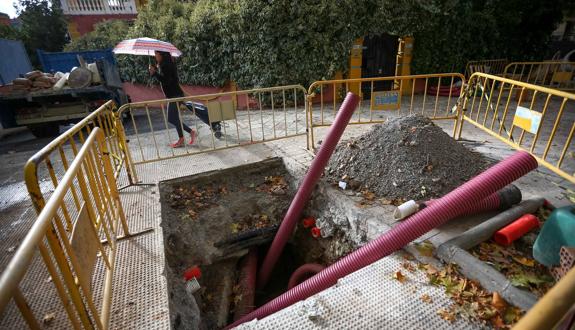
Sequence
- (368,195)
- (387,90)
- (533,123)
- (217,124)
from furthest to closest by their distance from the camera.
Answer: (387,90), (217,124), (368,195), (533,123)

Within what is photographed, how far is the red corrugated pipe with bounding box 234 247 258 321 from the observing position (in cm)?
382

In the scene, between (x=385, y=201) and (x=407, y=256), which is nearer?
(x=407, y=256)

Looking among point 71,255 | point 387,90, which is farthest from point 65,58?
point 71,255

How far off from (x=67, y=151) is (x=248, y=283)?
17.7ft

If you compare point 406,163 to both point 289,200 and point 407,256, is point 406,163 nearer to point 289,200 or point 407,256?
point 407,256

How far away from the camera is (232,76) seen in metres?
10.7

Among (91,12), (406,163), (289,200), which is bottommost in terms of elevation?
(289,200)

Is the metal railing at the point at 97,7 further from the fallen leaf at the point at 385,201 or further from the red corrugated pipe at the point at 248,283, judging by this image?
the fallen leaf at the point at 385,201

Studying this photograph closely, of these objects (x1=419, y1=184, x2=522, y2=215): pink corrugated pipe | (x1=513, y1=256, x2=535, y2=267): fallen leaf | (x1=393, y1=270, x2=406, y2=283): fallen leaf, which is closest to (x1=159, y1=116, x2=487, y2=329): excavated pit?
(x1=419, y1=184, x2=522, y2=215): pink corrugated pipe

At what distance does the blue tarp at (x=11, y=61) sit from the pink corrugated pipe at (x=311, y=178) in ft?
41.2

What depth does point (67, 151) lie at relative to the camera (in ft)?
21.5

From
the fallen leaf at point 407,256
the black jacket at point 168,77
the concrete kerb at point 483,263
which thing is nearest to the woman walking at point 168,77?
the black jacket at point 168,77

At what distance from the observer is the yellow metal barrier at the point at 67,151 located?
1.67 meters

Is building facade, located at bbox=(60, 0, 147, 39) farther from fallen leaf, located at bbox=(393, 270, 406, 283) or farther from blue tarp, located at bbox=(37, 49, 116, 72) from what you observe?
fallen leaf, located at bbox=(393, 270, 406, 283)
